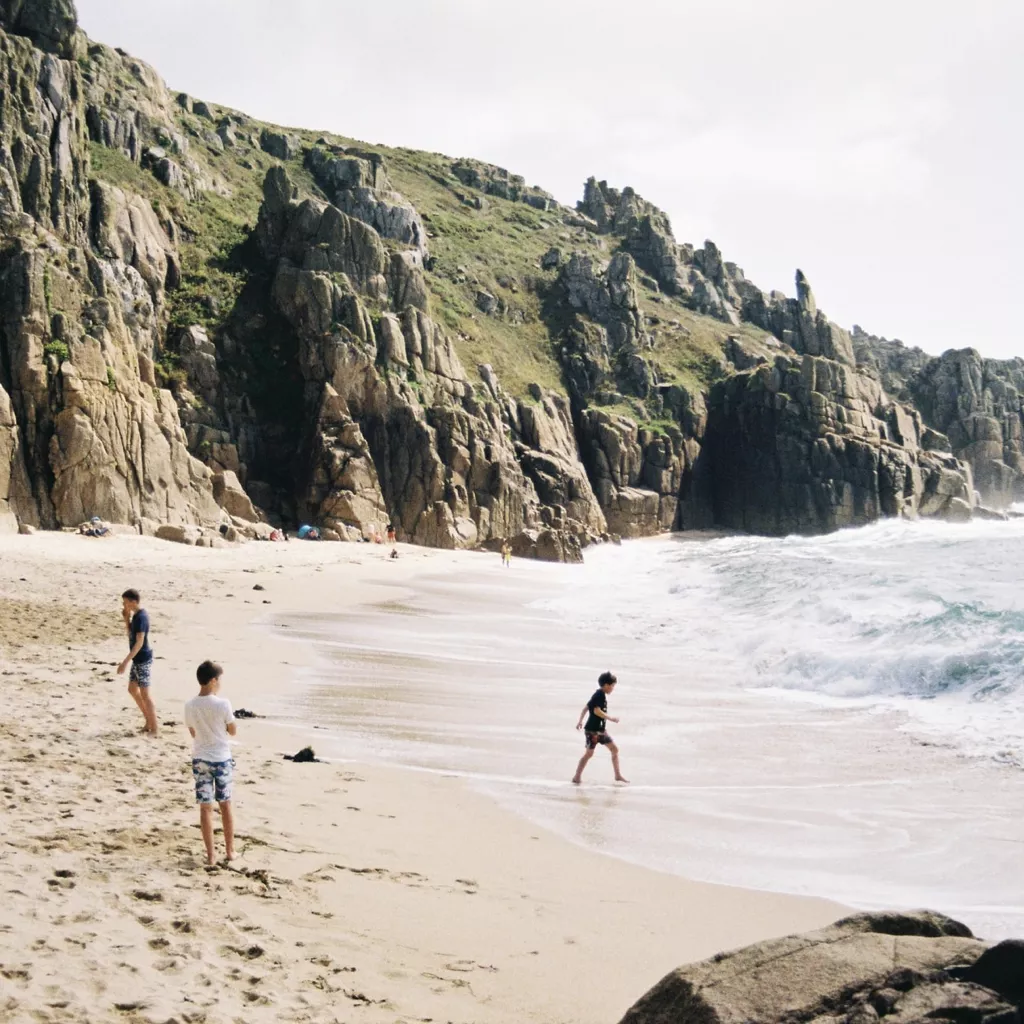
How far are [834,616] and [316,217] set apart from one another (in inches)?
1791

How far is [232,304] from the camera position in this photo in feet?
175

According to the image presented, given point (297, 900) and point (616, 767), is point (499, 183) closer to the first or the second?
point (616, 767)

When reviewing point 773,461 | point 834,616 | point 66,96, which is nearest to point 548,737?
point 834,616

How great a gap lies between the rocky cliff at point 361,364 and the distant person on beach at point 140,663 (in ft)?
89.5

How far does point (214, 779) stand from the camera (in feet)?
21.0

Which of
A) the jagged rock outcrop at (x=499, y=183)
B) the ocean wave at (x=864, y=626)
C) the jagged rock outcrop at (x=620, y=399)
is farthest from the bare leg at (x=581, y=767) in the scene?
the jagged rock outcrop at (x=499, y=183)

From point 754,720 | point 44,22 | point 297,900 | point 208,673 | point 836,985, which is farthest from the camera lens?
point 44,22

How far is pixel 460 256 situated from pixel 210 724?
77.5m

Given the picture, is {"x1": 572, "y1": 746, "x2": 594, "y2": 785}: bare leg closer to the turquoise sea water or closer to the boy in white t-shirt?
the turquoise sea water

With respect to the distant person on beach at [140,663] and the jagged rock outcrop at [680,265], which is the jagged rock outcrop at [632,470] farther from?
the distant person on beach at [140,663]

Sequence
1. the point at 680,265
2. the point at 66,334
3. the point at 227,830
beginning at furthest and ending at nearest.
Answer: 1. the point at 680,265
2. the point at 66,334
3. the point at 227,830

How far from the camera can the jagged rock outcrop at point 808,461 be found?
7194 centimetres

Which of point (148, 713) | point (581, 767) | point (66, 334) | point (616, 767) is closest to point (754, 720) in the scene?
point (616, 767)

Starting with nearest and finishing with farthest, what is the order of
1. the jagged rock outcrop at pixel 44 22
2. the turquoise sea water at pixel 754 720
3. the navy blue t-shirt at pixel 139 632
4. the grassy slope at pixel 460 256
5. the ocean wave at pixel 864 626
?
1. the turquoise sea water at pixel 754 720
2. the navy blue t-shirt at pixel 139 632
3. the ocean wave at pixel 864 626
4. the jagged rock outcrop at pixel 44 22
5. the grassy slope at pixel 460 256
